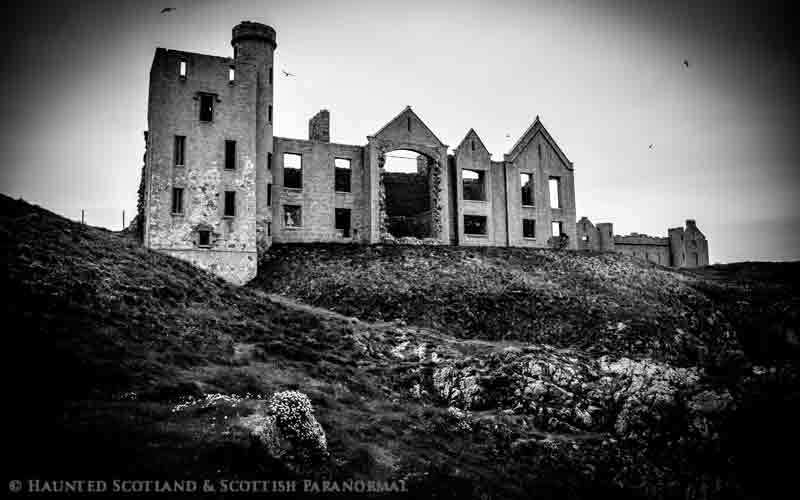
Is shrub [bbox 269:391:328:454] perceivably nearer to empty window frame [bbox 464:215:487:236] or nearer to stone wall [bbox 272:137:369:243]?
stone wall [bbox 272:137:369:243]

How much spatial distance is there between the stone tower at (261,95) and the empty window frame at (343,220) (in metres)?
5.80

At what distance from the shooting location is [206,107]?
32.9m

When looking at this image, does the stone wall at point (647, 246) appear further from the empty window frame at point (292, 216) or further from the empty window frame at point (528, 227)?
the empty window frame at point (292, 216)

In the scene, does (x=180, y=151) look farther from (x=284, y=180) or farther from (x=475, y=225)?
(x=475, y=225)

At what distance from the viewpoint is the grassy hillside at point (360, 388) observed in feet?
31.7

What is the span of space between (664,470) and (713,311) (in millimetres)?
23749

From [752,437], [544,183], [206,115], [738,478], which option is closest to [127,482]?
[738,478]

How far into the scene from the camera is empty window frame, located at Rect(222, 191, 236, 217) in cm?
3206

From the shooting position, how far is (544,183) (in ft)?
147

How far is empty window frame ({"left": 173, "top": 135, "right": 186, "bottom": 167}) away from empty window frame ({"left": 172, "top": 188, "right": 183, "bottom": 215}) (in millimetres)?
1634

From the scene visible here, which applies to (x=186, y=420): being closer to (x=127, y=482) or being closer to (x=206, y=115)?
(x=127, y=482)

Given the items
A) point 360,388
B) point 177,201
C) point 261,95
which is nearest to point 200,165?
point 177,201

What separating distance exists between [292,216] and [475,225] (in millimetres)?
15816

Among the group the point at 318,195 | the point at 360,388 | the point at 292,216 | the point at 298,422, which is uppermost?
the point at 318,195
